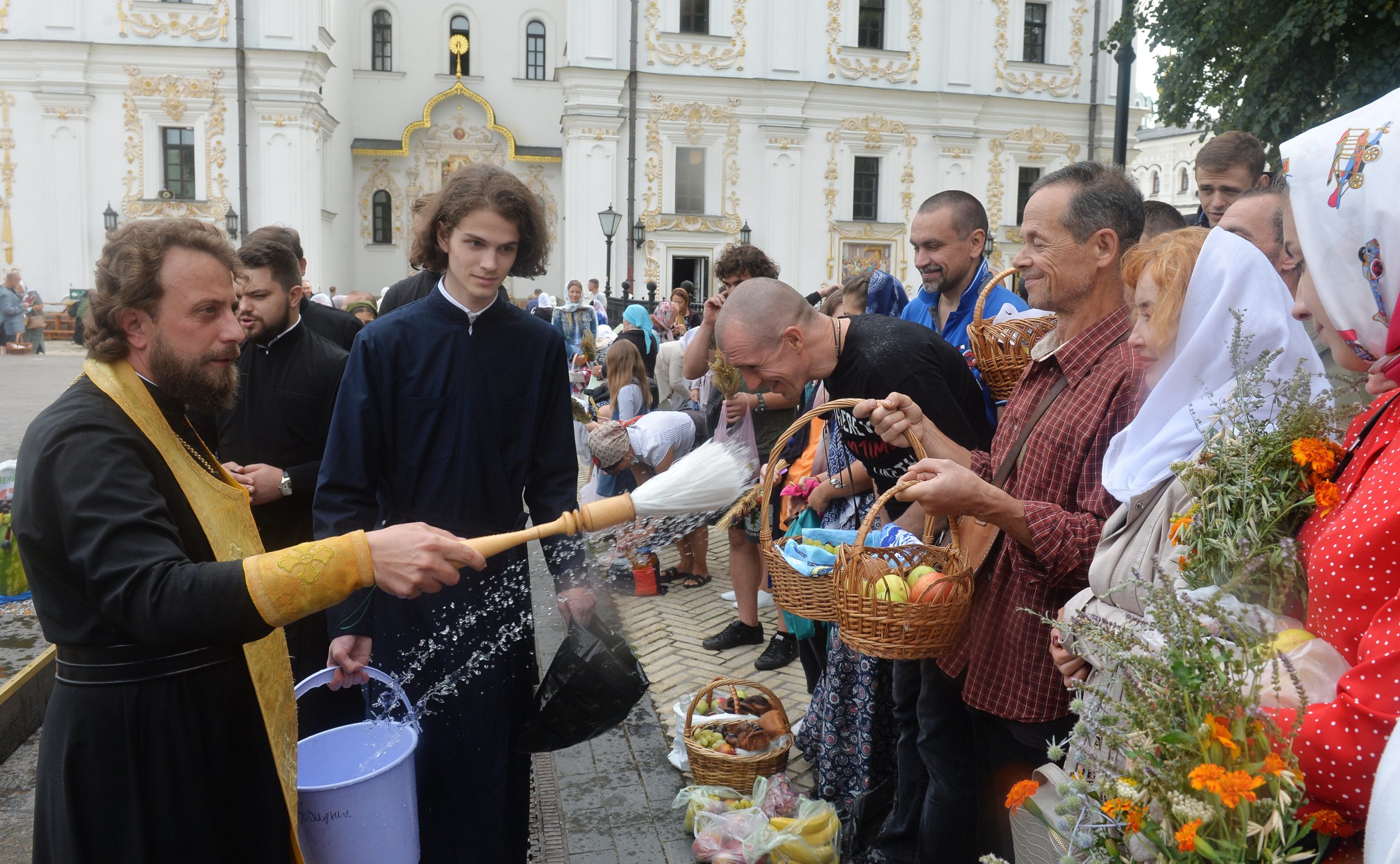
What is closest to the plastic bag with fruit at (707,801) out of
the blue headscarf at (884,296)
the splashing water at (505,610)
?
the splashing water at (505,610)

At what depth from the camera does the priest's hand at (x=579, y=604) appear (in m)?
3.13

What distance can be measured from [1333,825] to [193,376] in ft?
8.10

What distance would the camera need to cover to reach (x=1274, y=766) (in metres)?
1.34

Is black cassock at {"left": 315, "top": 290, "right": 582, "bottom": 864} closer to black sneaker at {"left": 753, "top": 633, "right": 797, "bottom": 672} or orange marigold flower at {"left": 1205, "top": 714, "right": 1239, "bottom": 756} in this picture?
orange marigold flower at {"left": 1205, "top": 714, "right": 1239, "bottom": 756}

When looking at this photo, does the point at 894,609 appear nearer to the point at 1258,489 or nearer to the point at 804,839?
the point at 1258,489

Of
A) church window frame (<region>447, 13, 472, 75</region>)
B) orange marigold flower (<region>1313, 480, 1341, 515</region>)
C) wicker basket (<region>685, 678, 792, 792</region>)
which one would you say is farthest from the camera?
church window frame (<region>447, 13, 472, 75</region>)

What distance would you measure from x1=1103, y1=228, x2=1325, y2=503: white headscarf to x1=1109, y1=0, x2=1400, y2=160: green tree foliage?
30.8ft

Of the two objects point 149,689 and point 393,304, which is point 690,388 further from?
point 149,689

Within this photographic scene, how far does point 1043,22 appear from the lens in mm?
32938

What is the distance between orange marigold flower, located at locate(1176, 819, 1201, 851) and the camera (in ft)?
4.33

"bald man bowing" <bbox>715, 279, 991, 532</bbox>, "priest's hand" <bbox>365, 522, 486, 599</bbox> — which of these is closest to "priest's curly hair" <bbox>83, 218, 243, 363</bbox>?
"priest's hand" <bbox>365, 522, 486, 599</bbox>

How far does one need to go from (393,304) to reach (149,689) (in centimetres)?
440

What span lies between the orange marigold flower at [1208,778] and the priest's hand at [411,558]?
157 cm

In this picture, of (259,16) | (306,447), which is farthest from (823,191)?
(306,447)
